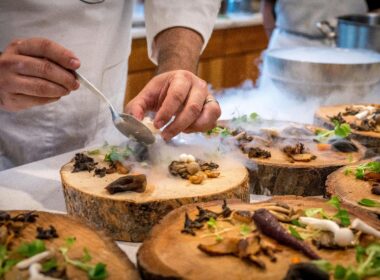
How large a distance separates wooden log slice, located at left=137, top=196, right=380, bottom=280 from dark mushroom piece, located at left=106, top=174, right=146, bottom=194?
25cm

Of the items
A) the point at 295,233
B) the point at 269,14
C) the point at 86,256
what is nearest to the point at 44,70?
the point at 86,256

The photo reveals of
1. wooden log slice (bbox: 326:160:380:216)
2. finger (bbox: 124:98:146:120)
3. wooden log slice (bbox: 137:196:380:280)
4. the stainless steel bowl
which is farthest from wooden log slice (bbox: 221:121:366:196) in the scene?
the stainless steel bowl

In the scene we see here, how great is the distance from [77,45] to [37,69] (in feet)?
2.51

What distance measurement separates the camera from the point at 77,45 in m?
2.47

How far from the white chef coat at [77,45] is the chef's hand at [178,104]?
467 mm

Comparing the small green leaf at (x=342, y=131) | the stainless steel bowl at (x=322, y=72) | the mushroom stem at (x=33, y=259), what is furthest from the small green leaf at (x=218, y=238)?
the stainless steel bowl at (x=322, y=72)

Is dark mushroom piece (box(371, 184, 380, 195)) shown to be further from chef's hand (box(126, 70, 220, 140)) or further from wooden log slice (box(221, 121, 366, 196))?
chef's hand (box(126, 70, 220, 140))

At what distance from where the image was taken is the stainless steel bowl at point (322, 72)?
107 inches

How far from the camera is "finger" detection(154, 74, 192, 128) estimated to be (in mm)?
1921

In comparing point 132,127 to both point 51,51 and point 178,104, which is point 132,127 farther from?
point 51,51

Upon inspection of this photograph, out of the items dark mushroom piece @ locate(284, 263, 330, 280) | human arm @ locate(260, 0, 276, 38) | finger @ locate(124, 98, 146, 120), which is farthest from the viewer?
human arm @ locate(260, 0, 276, 38)

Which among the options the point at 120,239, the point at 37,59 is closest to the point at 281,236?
the point at 120,239

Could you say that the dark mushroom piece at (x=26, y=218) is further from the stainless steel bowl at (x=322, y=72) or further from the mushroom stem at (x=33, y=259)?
the stainless steel bowl at (x=322, y=72)

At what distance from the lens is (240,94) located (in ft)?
10.3
